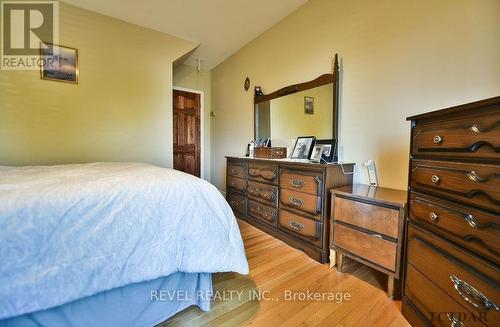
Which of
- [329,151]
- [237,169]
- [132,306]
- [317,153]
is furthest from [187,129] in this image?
[132,306]

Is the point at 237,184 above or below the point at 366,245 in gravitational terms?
above

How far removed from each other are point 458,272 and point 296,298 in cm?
88

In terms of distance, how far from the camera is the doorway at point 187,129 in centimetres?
417

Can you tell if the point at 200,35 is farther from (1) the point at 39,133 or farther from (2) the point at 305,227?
(2) the point at 305,227

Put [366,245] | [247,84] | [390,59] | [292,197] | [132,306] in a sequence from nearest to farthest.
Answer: [132,306] → [366,245] → [390,59] → [292,197] → [247,84]

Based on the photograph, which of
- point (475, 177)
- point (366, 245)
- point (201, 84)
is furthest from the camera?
point (201, 84)

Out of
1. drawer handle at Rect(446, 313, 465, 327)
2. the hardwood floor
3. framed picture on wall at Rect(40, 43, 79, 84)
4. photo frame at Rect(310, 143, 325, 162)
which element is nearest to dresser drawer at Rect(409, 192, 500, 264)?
drawer handle at Rect(446, 313, 465, 327)

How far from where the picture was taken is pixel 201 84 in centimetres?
440

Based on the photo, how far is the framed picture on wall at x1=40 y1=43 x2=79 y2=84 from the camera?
99.0 inches

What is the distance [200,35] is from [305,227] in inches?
118

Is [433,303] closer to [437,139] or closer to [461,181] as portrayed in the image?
[461,181]

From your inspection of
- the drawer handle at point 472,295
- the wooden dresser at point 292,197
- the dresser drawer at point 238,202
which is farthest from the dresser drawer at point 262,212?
the drawer handle at point 472,295

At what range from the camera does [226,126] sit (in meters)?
4.05

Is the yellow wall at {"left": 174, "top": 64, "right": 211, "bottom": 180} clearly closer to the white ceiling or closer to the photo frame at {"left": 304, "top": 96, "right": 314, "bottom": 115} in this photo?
the white ceiling
